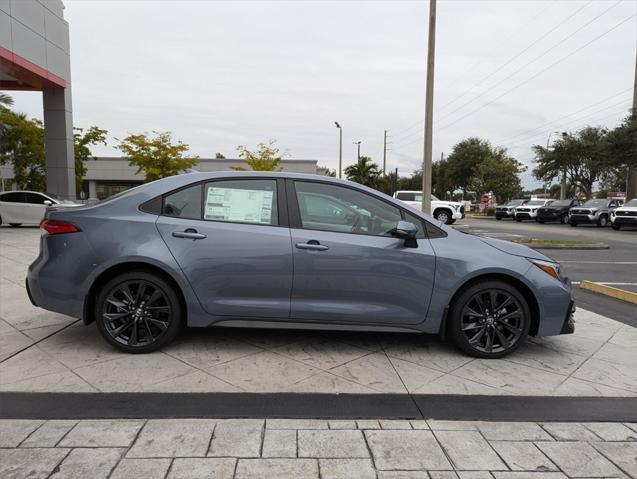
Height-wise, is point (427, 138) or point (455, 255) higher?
point (427, 138)

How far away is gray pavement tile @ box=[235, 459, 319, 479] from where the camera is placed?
2.35 meters

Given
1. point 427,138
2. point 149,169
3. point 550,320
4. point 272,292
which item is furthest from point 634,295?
A: point 149,169

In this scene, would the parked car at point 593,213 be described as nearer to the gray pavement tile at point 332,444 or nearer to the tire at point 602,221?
the tire at point 602,221

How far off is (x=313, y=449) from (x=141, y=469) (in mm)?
912

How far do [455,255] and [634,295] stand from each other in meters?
4.14

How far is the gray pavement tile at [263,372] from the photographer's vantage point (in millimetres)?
3441

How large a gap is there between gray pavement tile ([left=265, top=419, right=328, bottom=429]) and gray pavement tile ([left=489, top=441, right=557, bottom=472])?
1020 millimetres

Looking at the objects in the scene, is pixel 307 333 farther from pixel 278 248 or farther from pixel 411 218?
pixel 411 218

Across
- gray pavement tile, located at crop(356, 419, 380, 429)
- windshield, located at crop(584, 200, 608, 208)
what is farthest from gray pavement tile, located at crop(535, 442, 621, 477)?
windshield, located at crop(584, 200, 608, 208)

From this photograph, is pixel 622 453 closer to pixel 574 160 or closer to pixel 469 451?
pixel 469 451

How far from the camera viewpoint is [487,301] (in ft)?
13.1

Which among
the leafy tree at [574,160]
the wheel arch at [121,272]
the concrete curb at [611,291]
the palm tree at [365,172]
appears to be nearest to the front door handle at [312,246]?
the wheel arch at [121,272]

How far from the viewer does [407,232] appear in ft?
12.6

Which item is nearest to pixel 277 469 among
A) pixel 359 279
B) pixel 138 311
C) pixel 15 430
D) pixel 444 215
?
pixel 15 430
